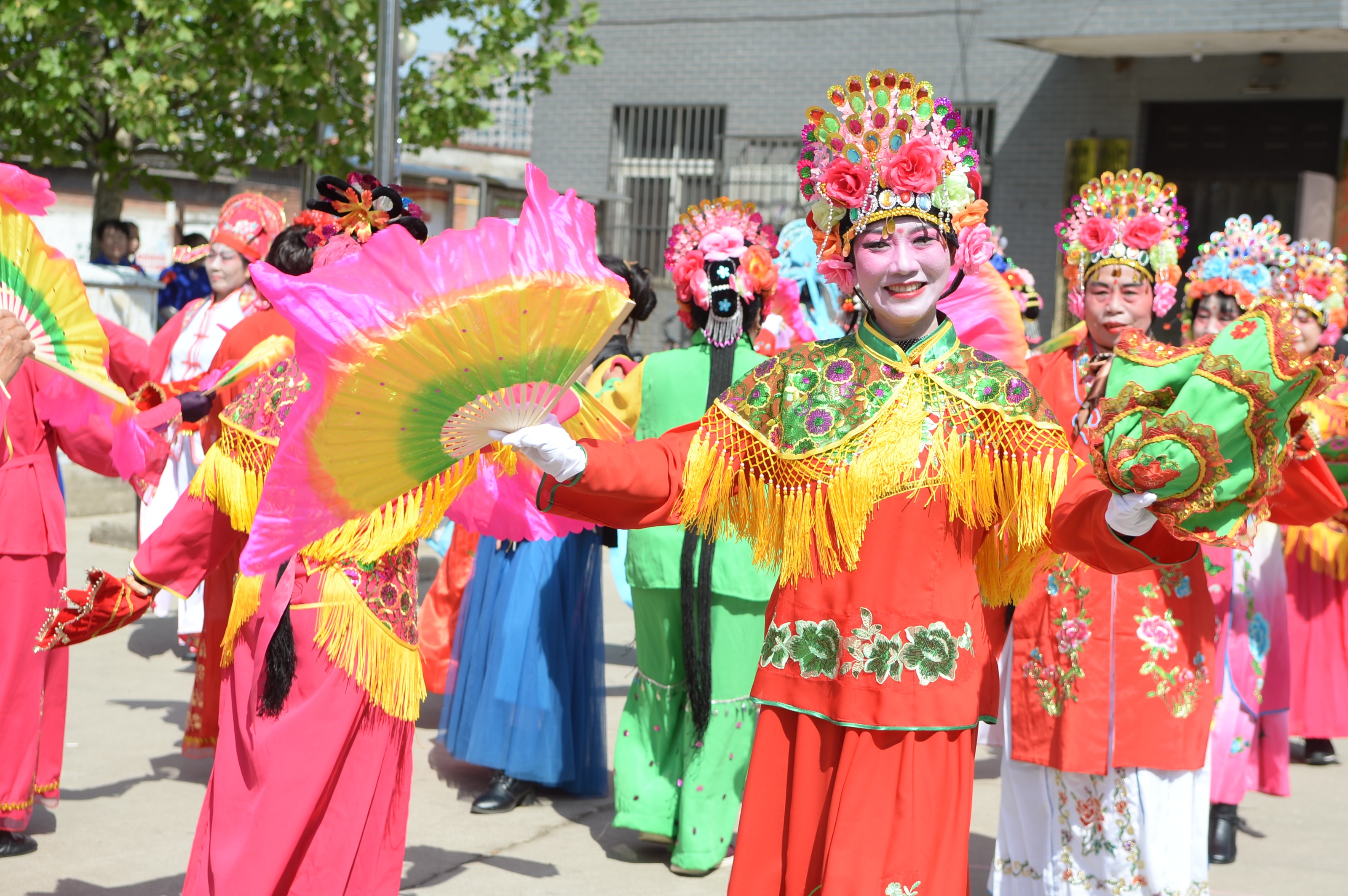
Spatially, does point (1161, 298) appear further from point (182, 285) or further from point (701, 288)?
point (182, 285)

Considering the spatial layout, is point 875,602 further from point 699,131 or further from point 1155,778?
point 699,131

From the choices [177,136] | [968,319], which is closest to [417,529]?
[968,319]

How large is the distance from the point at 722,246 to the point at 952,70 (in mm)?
11378

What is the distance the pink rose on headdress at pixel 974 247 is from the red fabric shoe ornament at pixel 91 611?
81.4 inches

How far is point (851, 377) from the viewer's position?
2.93m

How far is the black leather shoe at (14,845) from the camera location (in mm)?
4668

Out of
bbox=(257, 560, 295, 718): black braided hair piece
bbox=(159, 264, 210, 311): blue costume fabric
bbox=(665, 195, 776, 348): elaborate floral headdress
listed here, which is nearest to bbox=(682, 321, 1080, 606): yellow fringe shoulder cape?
bbox=(257, 560, 295, 718): black braided hair piece

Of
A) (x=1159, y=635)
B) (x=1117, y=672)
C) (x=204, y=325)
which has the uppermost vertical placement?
(x=204, y=325)

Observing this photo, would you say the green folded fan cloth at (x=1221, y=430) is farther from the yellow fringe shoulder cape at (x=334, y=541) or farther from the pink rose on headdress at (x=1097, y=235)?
the pink rose on headdress at (x=1097, y=235)

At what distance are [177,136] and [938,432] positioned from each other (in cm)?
930

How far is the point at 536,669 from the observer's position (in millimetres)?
5578

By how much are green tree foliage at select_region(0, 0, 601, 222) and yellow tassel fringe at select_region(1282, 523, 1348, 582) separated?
257 inches

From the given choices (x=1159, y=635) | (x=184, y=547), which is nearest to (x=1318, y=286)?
(x=1159, y=635)

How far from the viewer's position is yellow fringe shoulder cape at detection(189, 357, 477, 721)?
338cm
